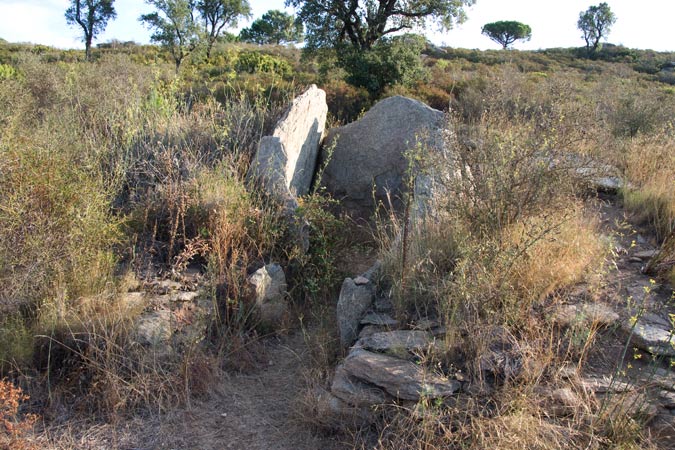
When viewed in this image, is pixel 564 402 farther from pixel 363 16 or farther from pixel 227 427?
pixel 363 16

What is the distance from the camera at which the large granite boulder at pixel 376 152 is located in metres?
5.95

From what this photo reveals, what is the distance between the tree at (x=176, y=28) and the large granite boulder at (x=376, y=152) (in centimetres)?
1873

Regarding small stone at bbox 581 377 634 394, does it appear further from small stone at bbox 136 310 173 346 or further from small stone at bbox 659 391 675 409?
small stone at bbox 136 310 173 346

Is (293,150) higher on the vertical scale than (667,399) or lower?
higher

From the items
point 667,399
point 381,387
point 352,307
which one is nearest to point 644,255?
point 667,399

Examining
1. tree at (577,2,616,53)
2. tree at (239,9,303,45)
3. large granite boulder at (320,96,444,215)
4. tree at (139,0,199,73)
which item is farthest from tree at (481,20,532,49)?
large granite boulder at (320,96,444,215)

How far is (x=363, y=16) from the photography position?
46.7ft

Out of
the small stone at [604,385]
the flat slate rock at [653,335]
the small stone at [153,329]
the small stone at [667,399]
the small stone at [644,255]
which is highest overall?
the small stone at [644,255]

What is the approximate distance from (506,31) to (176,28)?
35.2 m

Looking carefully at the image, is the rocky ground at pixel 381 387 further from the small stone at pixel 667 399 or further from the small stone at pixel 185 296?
the small stone at pixel 185 296

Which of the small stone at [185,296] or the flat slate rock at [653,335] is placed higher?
the flat slate rock at [653,335]

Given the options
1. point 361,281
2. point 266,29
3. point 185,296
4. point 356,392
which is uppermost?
point 266,29

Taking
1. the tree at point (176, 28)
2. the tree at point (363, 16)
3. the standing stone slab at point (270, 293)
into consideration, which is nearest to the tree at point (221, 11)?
the tree at point (176, 28)

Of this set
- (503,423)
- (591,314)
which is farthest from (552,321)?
(503,423)
